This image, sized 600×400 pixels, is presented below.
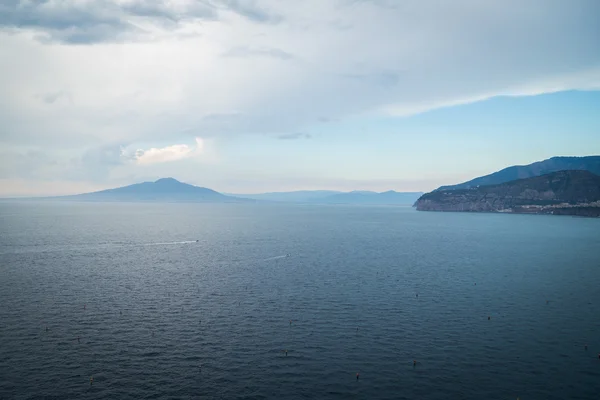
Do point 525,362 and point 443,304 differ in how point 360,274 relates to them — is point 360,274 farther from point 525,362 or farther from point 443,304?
point 525,362

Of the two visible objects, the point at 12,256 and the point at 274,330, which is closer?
the point at 274,330

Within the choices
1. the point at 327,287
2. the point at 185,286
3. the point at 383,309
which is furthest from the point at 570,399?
the point at 185,286

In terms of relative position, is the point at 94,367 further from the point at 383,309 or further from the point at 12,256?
the point at 12,256

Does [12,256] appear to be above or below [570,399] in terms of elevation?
above

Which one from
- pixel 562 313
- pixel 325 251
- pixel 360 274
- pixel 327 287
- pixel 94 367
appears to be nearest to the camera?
pixel 94 367

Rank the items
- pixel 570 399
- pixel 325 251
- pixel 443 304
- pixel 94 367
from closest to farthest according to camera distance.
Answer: pixel 570 399, pixel 94 367, pixel 443 304, pixel 325 251

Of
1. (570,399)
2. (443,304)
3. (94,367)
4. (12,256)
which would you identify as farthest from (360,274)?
(12,256)
